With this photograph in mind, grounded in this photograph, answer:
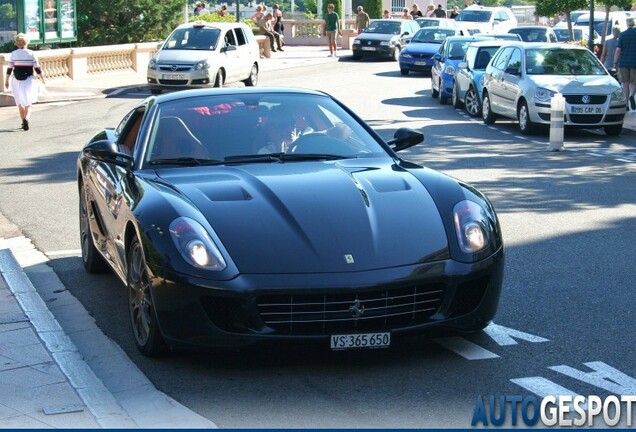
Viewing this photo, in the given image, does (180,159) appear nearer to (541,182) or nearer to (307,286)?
(307,286)

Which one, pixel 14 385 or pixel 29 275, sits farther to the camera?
pixel 29 275

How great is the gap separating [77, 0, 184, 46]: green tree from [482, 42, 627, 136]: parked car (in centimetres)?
2026

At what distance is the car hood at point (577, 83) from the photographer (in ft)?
70.0

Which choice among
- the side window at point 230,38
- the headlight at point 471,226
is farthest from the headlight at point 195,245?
the side window at point 230,38

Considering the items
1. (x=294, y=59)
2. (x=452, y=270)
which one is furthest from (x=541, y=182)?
Answer: (x=294, y=59)

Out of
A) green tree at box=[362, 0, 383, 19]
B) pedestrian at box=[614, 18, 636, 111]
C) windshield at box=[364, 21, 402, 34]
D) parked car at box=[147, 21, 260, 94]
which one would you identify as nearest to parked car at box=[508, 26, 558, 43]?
windshield at box=[364, 21, 402, 34]

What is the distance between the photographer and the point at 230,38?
1292 inches

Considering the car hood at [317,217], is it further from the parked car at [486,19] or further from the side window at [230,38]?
the parked car at [486,19]

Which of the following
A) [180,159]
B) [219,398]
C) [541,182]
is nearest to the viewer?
[219,398]

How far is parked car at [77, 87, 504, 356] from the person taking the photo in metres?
6.51

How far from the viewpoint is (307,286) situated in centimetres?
643

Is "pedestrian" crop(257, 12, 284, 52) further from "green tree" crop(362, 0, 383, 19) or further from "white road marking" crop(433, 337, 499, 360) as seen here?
"white road marking" crop(433, 337, 499, 360)

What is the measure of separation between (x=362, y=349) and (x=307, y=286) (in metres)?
0.48

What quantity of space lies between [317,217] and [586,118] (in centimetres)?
1521
